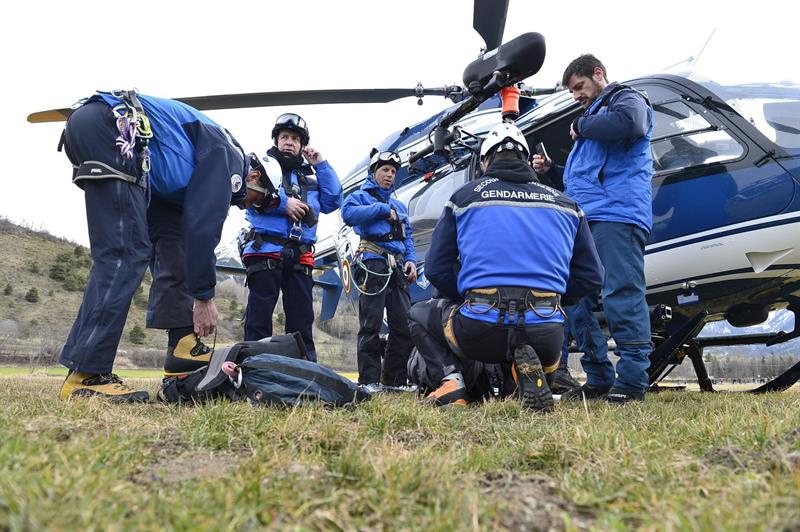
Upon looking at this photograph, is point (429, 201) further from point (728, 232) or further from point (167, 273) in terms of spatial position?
point (167, 273)

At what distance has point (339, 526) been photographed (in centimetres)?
90

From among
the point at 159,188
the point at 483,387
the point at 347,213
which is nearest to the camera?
the point at 159,188

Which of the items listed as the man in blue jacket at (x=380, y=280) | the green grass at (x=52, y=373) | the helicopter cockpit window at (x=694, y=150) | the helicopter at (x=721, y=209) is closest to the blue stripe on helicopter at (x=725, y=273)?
the helicopter at (x=721, y=209)

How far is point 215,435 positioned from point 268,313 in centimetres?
285

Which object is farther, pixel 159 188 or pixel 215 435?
pixel 159 188

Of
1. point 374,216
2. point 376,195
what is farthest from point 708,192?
point 376,195

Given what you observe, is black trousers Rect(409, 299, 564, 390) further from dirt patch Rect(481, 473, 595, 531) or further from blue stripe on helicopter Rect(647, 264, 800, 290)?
blue stripe on helicopter Rect(647, 264, 800, 290)

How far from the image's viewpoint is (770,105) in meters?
4.05

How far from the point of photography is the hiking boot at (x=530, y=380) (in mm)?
2742

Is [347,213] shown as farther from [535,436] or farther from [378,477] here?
[378,477]

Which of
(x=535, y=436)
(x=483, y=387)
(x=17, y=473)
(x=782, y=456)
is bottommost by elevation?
(x=483, y=387)

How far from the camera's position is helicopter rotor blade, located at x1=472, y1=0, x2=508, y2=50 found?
4.71 metres

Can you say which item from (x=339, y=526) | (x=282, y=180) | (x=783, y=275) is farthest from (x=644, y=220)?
(x=339, y=526)

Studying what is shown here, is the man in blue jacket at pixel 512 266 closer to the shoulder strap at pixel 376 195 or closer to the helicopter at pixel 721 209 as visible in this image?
the helicopter at pixel 721 209
